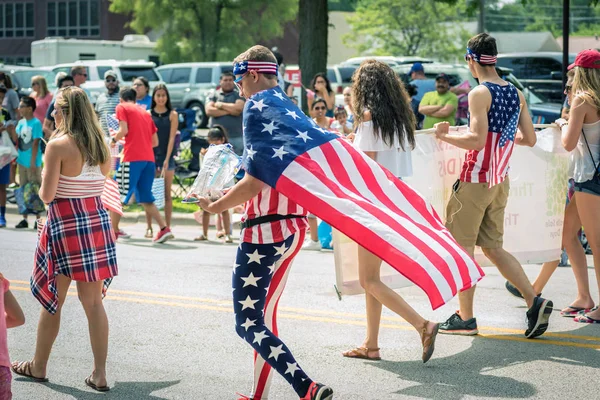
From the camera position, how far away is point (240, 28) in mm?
47250

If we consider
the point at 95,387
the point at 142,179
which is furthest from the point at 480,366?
the point at 142,179

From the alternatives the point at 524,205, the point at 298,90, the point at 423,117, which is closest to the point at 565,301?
the point at 524,205

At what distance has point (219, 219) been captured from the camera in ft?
43.4

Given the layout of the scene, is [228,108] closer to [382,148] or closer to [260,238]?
[382,148]

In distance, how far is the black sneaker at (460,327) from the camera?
7.27 meters

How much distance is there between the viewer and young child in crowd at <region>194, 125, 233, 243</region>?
11578mm

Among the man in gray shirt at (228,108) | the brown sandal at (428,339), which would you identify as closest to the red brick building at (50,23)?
the man in gray shirt at (228,108)

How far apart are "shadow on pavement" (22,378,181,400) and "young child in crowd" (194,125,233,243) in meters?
5.67

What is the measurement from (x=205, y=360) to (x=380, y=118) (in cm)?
207

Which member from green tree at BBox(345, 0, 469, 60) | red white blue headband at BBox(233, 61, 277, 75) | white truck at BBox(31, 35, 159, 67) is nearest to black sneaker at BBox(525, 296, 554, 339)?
red white blue headband at BBox(233, 61, 277, 75)

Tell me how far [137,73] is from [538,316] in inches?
1012

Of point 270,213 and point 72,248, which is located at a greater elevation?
point 270,213

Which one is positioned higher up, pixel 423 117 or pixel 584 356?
pixel 423 117

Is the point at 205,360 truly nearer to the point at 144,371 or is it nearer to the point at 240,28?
the point at 144,371
